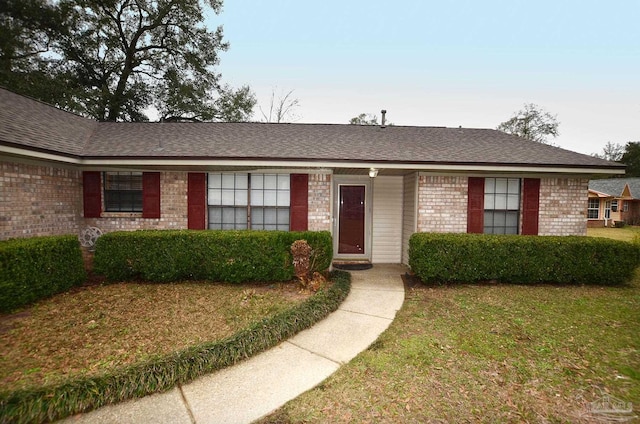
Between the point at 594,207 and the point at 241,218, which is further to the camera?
the point at 594,207

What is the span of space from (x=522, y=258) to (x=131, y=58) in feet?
78.3

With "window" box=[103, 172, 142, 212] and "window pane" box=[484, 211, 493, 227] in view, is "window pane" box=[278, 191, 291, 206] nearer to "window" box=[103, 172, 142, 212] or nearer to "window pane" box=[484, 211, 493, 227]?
"window" box=[103, 172, 142, 212]

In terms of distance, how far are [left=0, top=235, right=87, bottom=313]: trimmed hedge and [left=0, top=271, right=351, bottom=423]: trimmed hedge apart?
310cm

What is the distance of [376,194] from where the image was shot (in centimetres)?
899

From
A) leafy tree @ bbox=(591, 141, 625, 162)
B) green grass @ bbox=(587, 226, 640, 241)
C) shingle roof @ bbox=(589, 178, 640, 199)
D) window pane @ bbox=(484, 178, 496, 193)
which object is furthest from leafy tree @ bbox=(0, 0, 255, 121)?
leafy tree @ bbox=(591, 141, 625, 162)

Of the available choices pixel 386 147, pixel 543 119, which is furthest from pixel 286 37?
pixel 543 119

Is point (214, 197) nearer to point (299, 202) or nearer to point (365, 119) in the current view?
point (299, 202)

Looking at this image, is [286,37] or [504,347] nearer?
[504,347]

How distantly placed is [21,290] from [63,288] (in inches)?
35.5

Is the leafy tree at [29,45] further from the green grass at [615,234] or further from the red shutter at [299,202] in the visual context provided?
the green grass at [615,234]

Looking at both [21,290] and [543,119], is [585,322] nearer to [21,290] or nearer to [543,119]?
[21,290]

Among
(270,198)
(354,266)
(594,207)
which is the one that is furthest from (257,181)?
(594,207)

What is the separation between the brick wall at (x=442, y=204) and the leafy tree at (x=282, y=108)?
17.0m

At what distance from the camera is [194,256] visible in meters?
6.25
